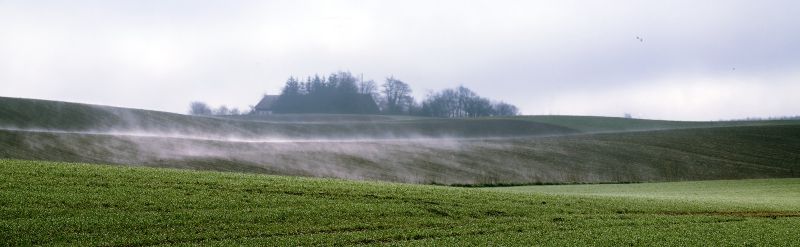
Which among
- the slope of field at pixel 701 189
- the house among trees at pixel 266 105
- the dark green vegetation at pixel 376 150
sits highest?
the house among trees at pixel 266 105

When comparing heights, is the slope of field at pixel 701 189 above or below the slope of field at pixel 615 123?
below

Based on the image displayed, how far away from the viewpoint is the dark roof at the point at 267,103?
12900 centimetres

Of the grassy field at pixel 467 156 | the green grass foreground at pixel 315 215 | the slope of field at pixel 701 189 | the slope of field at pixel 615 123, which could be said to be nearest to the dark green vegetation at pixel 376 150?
the grassy field at pixel 467 156

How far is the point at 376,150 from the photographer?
44.5 meters

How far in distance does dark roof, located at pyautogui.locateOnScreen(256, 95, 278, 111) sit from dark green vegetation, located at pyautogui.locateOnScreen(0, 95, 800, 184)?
6575 cm

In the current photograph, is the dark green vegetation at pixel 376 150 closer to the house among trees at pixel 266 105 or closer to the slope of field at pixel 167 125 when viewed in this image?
the slope of field at pixel 167 125

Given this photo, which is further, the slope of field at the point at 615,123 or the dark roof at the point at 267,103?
the dark roof at the point at 267,103

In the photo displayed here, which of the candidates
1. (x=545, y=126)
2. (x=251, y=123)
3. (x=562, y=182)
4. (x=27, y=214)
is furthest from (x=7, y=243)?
(x=545, y=126)

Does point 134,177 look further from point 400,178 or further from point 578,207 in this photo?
point 400,178

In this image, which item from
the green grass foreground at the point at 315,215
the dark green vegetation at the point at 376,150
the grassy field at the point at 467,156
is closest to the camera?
the green grass foreground at the point at 315,215

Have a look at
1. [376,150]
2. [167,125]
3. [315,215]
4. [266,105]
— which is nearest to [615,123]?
[376,150]

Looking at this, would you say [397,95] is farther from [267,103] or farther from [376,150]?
[376,150]

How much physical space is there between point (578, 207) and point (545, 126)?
65.2 metres

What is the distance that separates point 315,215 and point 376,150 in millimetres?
30158
